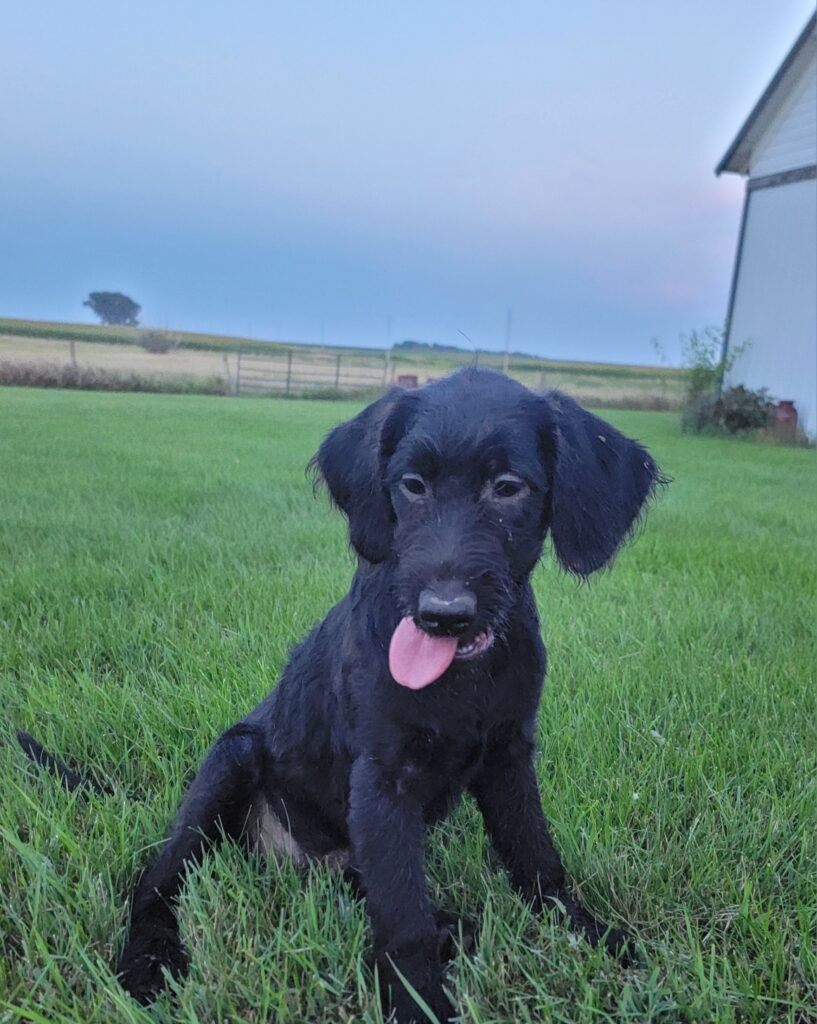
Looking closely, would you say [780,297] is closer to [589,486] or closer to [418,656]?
[589,486]

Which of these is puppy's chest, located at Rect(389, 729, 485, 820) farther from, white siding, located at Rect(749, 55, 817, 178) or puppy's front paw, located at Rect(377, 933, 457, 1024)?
white siding, located at Rect(749, 55, 817, 178)

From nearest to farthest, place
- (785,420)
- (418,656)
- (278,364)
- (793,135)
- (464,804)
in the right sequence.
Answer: (418,656), (464,804), (278,364), (785,420), (793,135)

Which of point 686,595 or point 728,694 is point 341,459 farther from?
point 686,595

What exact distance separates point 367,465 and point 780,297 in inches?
713

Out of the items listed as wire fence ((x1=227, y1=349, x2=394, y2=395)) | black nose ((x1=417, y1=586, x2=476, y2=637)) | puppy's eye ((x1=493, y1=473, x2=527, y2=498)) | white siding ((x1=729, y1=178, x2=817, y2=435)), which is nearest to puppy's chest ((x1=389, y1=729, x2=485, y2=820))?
black nose ((x1=417, y1=586, x2=476, y2=637))

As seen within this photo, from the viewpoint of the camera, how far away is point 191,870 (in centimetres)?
200

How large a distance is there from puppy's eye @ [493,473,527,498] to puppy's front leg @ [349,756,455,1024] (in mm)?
772

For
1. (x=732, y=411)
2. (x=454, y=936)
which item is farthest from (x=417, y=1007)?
(x=732, y=411)

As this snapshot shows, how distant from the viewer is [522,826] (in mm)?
2107

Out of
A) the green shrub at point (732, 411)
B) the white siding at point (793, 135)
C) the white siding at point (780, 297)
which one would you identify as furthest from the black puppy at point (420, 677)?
the white siding at point (793, 135)

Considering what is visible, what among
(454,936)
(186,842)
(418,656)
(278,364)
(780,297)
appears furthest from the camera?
(780,297)

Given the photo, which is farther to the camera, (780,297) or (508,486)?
(780,297)

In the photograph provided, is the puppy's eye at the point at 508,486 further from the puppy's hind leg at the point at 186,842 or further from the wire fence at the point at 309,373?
the wire fence at the point at 309,373

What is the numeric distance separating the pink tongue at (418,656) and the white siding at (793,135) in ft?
A: 61.2
